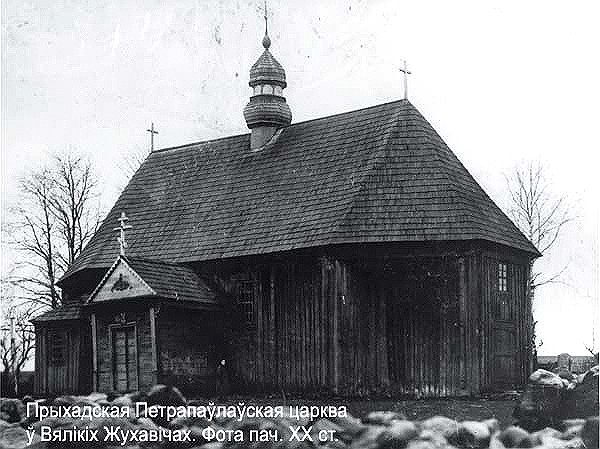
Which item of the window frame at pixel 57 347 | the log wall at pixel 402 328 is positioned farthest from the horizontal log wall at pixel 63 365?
the log wall at pixel 402 328

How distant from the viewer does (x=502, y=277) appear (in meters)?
24.1

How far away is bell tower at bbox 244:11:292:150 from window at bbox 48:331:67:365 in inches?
323

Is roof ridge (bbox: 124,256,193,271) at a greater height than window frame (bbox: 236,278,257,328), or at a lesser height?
greater

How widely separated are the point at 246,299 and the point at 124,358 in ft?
11.3

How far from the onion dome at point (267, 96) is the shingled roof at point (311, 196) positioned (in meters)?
0.71

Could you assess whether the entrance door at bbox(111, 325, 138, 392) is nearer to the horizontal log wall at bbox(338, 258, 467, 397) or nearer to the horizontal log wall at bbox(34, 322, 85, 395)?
the horizontal log wall at bbox(34, 322, 85, 395)

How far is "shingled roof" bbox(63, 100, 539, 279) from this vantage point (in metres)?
23.4

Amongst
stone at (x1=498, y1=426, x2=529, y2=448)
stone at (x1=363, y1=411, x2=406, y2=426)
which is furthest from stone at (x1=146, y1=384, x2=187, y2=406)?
stone at (x1=498, y1=426, x2=529, y2=448)

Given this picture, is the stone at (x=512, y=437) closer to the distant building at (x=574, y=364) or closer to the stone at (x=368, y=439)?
the stone at (x=368, y=439)

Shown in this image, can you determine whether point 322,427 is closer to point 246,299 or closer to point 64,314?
point 246,299

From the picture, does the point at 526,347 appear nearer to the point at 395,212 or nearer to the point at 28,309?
the point at 395,212

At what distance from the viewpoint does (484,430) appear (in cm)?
1472

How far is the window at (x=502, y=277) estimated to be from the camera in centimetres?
2397

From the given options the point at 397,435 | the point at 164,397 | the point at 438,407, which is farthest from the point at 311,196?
the point at 397,435
